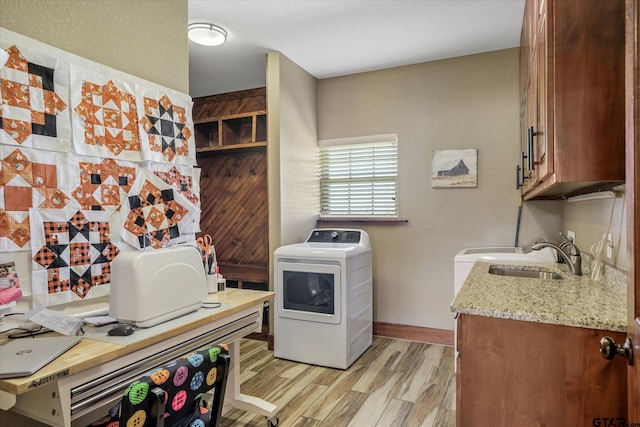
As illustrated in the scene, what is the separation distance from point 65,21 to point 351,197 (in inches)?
111

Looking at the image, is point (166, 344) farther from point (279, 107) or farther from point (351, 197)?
point (351, 197)

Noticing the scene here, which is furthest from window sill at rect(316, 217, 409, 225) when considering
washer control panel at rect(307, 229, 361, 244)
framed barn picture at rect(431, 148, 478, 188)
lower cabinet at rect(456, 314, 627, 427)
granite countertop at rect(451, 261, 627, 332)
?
lower cabinet at rect(456, 314, 627, 427)

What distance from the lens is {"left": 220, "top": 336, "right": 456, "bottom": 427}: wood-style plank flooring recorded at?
232 centimetres

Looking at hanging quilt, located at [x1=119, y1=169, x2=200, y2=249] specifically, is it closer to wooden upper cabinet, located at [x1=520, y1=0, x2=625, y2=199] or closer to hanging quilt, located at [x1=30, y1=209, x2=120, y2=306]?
hanging quilt, located at [x1=30, y1=209, x2=120, y2=306]

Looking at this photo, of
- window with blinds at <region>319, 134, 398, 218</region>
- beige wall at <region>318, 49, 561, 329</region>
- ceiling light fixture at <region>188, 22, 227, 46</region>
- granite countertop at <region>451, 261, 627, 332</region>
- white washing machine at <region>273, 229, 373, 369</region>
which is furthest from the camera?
window with blinds at <region>319, 134, 398, 218</region>

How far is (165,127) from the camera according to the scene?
2148 mm

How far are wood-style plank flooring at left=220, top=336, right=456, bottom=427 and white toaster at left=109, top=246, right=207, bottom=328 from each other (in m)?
1.07

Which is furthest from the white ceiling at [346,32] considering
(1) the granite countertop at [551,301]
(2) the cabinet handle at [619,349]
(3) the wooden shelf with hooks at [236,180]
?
(2) the cabinet handle at [619,349]

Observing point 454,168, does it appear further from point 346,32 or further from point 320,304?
point 320,304

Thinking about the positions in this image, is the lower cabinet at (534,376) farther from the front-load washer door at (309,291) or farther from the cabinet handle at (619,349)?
the front-load washer door at (309,291)

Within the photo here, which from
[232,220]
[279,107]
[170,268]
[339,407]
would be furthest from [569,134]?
[232,220]

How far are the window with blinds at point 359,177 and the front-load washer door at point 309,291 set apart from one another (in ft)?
3.43

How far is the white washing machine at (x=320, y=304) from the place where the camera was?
3004mm

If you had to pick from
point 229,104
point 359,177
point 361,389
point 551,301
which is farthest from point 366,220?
point 551,301
